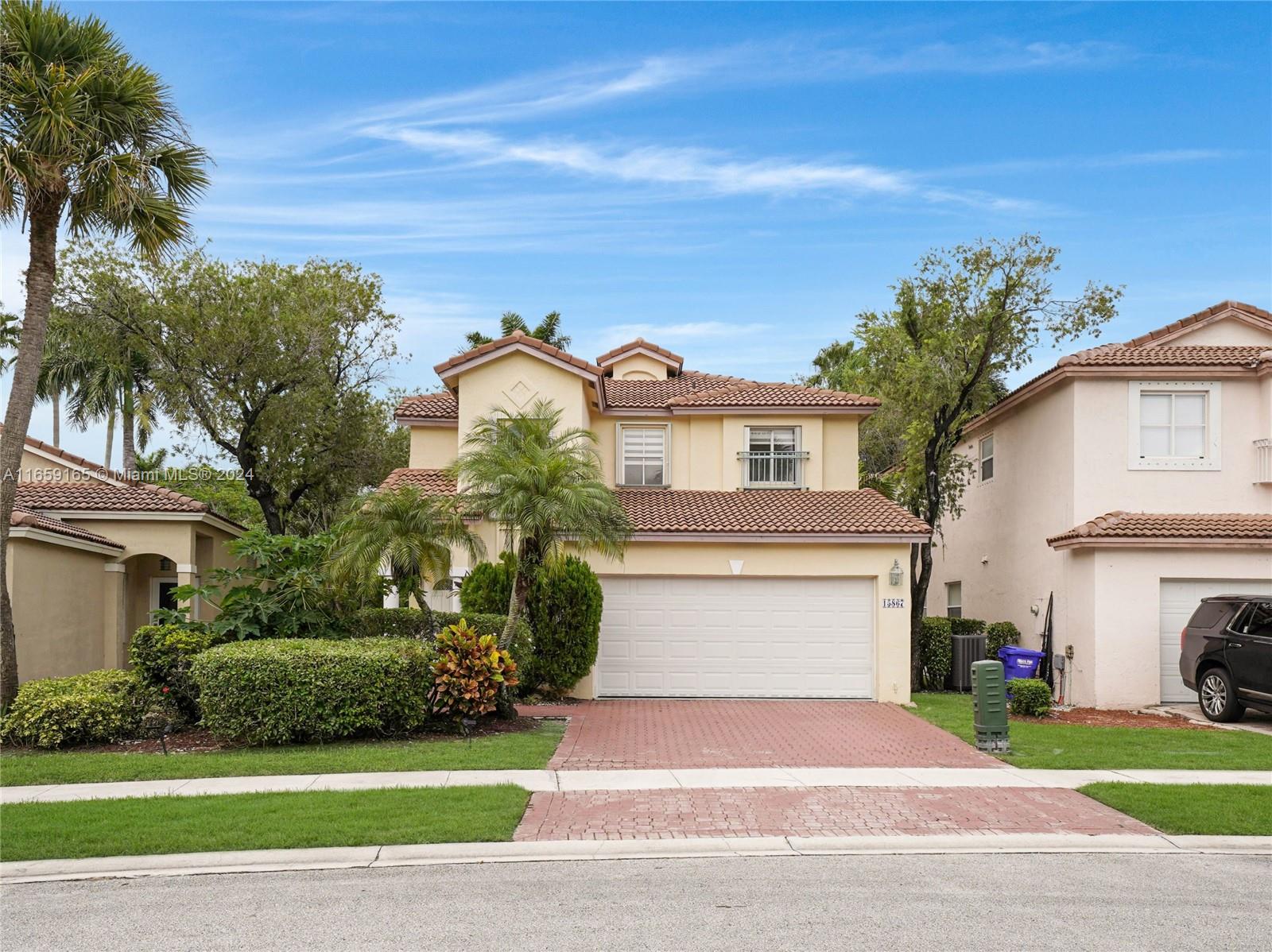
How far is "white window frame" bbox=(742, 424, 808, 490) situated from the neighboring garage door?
733 centimetres

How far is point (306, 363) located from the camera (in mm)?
31609

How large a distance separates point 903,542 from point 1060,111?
8.05m

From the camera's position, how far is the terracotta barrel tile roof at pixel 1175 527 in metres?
19.2

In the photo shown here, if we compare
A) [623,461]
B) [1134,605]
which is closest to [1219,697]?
[1134,605]

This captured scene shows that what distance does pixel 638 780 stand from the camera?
1216 centimetres

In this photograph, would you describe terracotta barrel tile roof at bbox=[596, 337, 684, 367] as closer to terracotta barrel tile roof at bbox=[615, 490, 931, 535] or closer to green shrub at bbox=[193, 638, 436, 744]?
terracotta barrel tile roof at bbox=[615, 490, 931, 535]

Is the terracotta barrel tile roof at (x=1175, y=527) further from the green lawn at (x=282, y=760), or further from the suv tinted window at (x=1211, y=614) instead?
the green lawn at (x=282, y=760)

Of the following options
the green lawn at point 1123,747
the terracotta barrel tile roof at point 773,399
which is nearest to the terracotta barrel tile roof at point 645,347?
the terracotta barrel tile roof at point 773,399

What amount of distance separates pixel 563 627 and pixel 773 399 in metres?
7.38

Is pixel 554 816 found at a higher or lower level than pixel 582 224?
lower

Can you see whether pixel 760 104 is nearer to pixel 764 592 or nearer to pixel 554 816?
pixel 764 592

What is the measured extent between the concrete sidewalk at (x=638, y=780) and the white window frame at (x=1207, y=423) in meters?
9.12

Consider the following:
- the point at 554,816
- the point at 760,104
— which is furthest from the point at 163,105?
the point at 554,816

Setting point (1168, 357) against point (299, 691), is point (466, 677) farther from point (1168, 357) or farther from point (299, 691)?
point (1168, 357)
